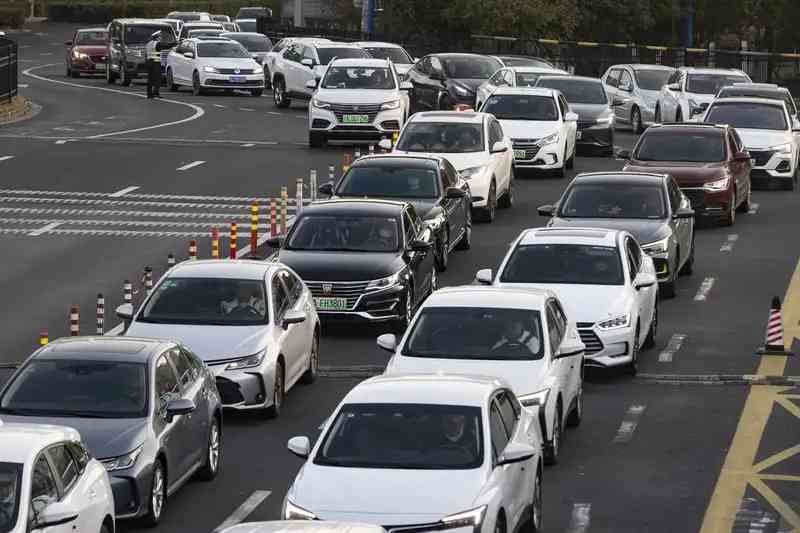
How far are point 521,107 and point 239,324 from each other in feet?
69.3

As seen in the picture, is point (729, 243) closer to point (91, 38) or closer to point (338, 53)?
point (338, 53)

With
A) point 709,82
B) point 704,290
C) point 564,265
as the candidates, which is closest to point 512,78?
point 709,82

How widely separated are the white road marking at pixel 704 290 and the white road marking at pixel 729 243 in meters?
3.20

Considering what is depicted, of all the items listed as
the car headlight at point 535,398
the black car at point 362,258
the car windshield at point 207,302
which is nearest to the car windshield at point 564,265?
the black car at point 362,258

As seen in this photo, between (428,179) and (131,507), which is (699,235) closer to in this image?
(428,179)

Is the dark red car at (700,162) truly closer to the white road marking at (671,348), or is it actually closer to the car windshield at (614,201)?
the car windshield at (614,201)

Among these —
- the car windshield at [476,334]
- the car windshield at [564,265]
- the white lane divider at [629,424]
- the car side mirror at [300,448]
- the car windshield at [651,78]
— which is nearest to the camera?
the car side mirror at [300,448]

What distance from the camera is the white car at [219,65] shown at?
205 feet

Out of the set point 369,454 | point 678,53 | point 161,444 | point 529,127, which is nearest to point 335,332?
point 161,444

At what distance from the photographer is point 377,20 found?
86.6 metres

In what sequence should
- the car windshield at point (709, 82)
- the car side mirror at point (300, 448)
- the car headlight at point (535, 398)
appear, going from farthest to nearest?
the car windshield at point (709, 82), the car headlight at point (535, 398), the car side mirror at point (300, 448)

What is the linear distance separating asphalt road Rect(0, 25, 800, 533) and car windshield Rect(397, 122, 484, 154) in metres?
1.50

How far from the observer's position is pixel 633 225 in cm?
2784

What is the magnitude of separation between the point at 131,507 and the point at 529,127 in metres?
25.9
